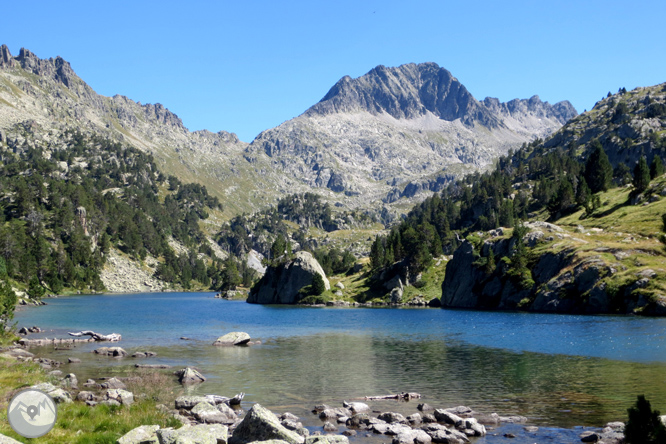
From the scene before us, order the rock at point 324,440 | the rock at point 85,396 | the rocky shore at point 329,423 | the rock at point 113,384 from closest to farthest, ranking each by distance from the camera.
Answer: the rock at point 324,440
the rocky shore at point 329,423
the rock at point 85,396
the rock at point 113,384

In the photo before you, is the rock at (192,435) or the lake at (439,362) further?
the lake at (439,362)

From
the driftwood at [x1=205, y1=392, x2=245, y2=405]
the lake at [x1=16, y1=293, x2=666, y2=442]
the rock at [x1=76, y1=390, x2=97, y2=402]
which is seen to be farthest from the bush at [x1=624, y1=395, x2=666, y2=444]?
the rock at [x1=76, y1=390, x2=97, y2=402]

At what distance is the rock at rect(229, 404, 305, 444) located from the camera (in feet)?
76.6

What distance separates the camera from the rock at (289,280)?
177625 millimetres

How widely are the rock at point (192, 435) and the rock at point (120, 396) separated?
10.0 meters

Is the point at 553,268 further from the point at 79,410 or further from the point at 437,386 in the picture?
the point at 79,410

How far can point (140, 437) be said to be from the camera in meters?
20.0

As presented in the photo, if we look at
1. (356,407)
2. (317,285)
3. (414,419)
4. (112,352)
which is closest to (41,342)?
(112,352)

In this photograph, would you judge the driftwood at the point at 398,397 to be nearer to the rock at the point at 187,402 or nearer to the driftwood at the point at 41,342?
the rock at the point at 187,402

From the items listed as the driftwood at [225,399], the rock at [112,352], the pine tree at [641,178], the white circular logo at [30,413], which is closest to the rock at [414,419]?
Answer: the driftwood at [225,399]

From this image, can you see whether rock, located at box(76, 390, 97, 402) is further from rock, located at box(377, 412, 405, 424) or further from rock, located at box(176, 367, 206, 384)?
rock, located at box(377, 412, 405, 424)

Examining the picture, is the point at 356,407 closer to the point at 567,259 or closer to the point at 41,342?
the point at 41,342

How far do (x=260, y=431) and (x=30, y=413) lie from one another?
1280cm

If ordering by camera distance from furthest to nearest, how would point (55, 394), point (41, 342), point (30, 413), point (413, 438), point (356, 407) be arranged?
point (41, 342), point (356, 407), point (55, 394), point (413, 438), point (30, 413)
